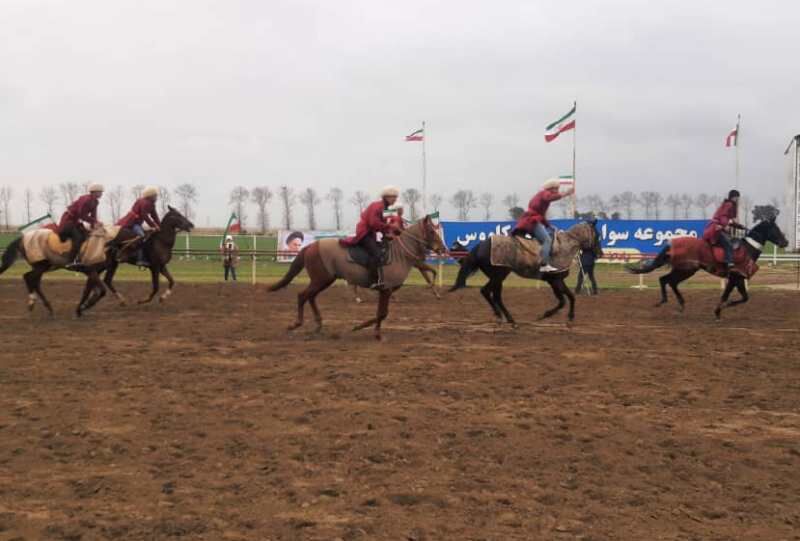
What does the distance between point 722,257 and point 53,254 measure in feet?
46.0

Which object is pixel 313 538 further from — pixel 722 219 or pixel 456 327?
pixel 722 219

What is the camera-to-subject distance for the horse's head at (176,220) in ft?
53.2

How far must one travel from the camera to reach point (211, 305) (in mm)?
17047

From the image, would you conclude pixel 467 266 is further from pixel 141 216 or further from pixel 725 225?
pixel 141 216

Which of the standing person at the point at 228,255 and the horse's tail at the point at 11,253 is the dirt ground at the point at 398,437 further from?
the standing person at the point at 228,255

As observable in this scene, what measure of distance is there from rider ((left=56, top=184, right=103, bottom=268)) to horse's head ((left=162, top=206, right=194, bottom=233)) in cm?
203

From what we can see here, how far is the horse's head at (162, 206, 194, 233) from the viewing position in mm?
16219

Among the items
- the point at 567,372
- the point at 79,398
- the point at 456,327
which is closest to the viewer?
the point at 79,398

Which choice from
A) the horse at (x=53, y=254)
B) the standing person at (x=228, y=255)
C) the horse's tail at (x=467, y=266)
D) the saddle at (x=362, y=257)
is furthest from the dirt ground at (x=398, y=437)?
the standing person at (x=228, y=255)

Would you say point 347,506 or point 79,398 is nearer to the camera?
point 347,506

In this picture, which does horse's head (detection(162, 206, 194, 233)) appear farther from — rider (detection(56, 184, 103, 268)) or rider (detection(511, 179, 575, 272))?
rider (detection(511, 179, 575, 272))

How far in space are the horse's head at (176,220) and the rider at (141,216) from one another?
29 cm

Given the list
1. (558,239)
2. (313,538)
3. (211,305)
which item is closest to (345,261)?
(558,239)

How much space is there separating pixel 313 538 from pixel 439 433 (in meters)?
2.24
